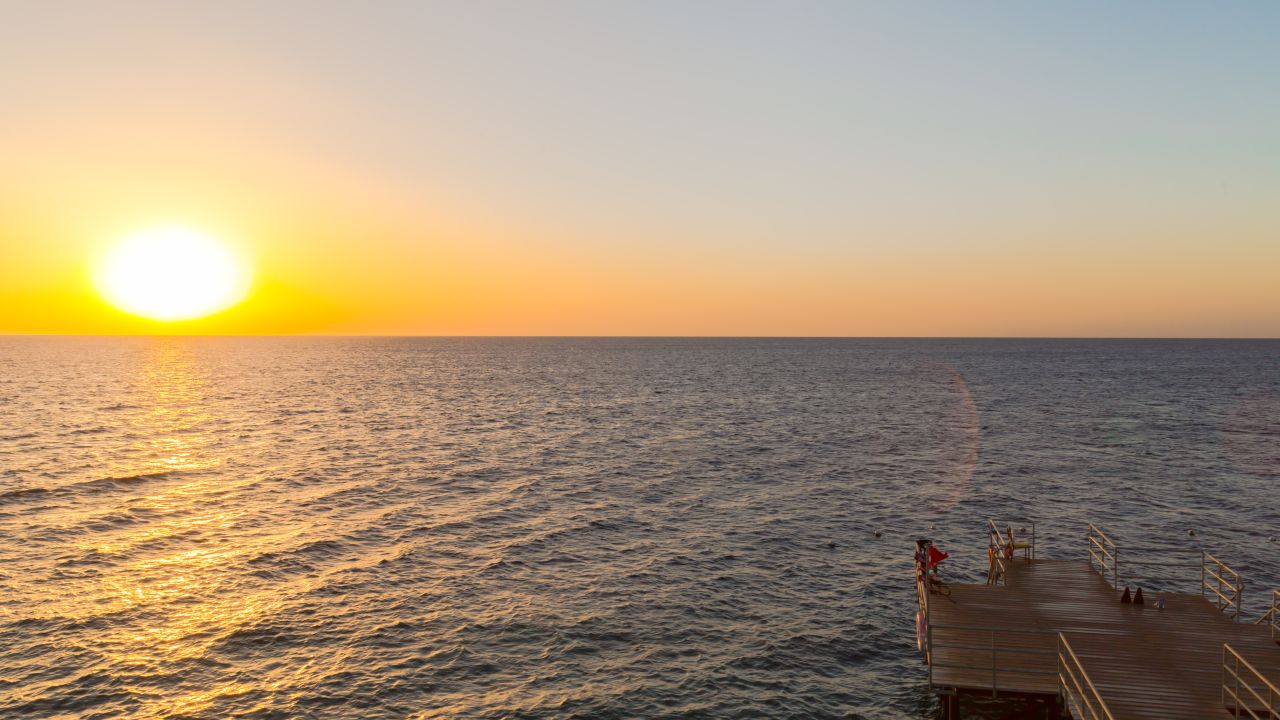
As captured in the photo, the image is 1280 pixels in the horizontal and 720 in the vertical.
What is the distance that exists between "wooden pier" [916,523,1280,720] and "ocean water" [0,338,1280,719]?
97.4 inches

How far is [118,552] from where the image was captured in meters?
35.3

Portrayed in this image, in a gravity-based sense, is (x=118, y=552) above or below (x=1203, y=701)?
below

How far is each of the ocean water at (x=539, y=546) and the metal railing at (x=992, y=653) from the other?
7.23 feet

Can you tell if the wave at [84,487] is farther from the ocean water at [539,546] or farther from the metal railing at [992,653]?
the metal railing at [992,653]

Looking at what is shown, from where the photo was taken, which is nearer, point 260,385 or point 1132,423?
point 1132,423

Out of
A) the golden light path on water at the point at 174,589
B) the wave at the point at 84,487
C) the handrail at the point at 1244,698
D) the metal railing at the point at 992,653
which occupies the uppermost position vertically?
the handrail at the point at 1244,698

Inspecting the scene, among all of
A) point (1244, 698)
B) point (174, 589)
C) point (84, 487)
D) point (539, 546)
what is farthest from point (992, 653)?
point (84, 487)

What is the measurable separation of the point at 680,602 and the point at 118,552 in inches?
1075

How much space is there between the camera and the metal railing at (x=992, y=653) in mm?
19844

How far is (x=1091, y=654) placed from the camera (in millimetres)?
20188

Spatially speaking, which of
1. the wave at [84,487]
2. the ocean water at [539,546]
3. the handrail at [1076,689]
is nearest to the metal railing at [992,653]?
the handrail at [1076,689]

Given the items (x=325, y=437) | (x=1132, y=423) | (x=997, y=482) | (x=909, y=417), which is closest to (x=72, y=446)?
→ (x=325, y=437)

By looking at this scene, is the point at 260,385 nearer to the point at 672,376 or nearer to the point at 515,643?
the point at 672,376

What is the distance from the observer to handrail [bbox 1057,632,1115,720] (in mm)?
16808
